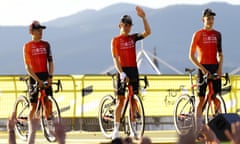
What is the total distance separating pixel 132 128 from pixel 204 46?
5.43 ft

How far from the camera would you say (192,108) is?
14.8 metres

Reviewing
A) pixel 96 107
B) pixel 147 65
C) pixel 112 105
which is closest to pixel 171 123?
pixel 96 107

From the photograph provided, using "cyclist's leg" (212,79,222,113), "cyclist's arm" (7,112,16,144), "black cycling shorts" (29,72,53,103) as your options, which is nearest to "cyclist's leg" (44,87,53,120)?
"black cycling shorts" (29,72,53,103)

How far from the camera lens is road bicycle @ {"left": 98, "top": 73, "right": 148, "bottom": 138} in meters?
13.7

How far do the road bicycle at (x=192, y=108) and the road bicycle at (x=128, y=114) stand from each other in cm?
75

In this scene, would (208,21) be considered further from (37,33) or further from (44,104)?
(44,104)

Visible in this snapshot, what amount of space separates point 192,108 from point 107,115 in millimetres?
1423

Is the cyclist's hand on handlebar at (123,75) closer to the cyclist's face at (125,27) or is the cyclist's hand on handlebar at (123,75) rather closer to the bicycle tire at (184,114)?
the cyclist's face at (125,27)

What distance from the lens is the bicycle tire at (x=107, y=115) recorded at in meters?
15.1

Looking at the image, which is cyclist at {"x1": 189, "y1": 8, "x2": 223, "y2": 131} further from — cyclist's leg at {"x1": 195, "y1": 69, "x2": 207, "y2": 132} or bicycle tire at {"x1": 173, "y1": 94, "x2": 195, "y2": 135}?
bicycle tire at {"x1": 173, "y1": 94, "x2": 195, "y2": 135}

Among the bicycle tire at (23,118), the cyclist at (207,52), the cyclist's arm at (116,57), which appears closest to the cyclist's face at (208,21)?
the cyclist at (207,52)

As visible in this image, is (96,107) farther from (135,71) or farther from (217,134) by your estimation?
(217,134)

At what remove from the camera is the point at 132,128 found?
45.6ft

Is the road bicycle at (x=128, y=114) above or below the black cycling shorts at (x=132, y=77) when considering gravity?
below
